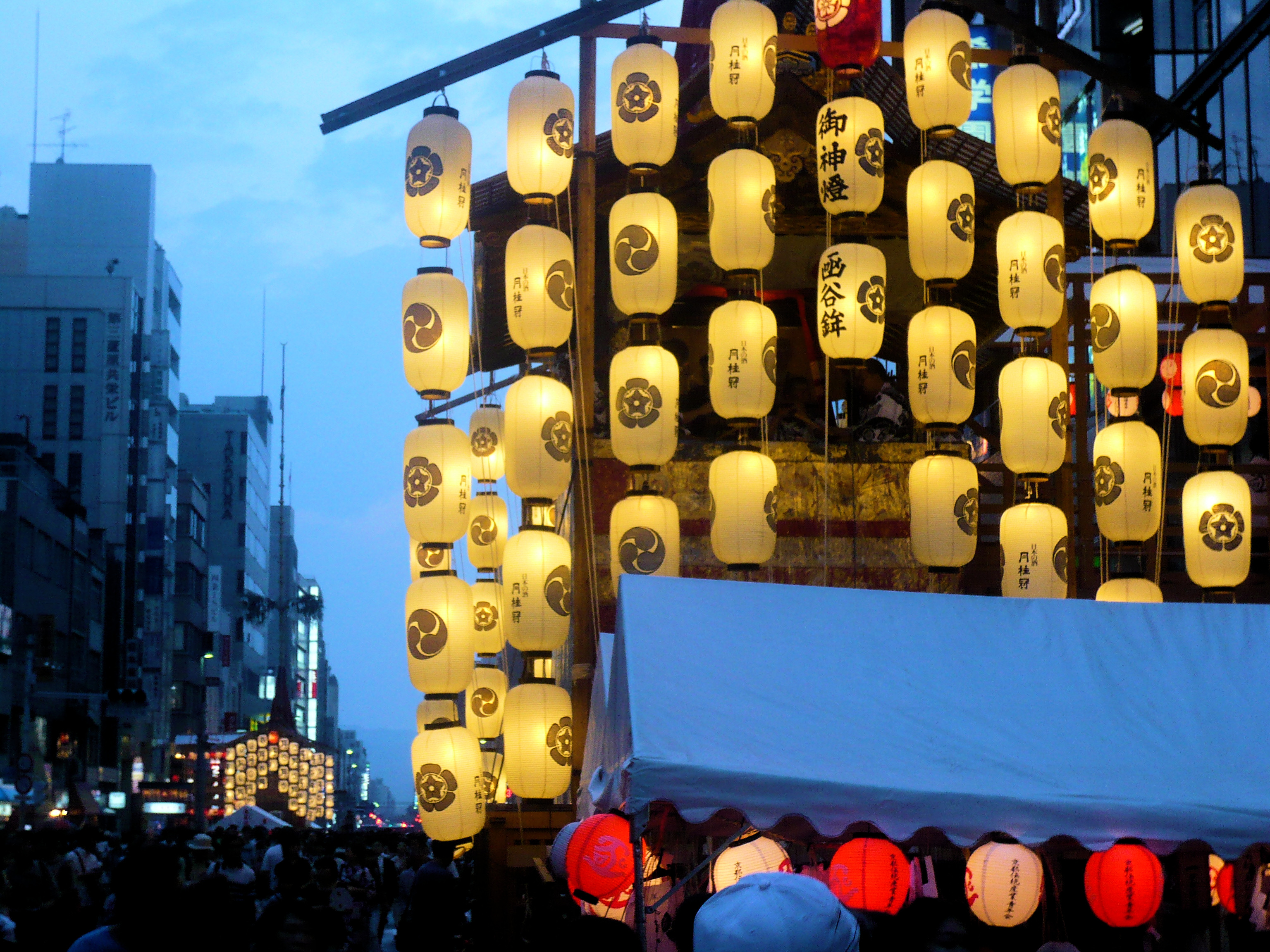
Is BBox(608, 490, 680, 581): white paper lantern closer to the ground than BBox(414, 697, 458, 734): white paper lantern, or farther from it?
farther from it

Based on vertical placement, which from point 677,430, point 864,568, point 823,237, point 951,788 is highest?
point 823,237

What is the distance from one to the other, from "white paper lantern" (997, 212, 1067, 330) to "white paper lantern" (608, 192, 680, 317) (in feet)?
10.0

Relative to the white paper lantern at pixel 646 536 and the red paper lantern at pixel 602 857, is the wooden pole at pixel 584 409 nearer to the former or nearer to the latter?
the white paper lantern at pixel 646 536

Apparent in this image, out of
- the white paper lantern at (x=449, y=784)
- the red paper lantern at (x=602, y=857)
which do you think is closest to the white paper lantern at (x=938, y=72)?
the white paper lantern at (x=449, y=784)

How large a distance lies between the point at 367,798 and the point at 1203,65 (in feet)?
523

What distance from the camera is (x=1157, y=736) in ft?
25.3

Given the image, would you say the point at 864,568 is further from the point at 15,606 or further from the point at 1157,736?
the point at 15,606

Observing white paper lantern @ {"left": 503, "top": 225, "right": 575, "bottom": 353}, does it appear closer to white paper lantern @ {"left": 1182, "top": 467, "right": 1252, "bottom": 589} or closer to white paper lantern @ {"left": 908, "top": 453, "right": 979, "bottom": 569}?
white paper lantern @ {"left": 908, "top": 453, "right": 979, "bottom": 569}

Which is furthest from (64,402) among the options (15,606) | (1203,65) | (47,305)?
(1203,65)

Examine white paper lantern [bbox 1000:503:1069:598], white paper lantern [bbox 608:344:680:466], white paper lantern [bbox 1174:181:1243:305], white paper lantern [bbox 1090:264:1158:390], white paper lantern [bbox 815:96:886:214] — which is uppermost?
white paper lantern [bbox 815:96:886:214]

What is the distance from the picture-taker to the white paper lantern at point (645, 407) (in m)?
12.8

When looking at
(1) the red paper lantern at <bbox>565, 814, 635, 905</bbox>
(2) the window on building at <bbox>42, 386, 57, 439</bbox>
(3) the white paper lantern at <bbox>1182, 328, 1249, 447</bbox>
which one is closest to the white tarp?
(1) the red paper lantern at <bbox>565, 814, 635, 905</bbox>

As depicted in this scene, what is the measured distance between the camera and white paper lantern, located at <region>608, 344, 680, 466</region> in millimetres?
12773

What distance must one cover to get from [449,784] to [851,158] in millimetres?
6741
